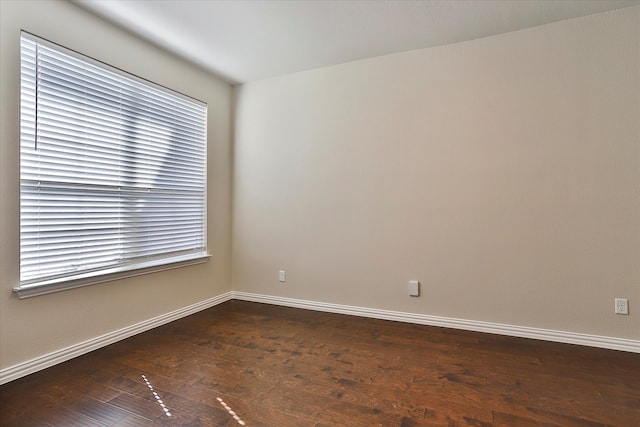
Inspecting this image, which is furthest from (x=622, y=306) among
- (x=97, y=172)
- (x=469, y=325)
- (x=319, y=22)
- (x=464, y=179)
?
(x=97, y=172)

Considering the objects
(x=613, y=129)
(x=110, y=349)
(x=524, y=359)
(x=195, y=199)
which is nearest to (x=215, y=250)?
(x=195, y=199)

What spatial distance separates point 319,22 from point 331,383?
8.61 feet

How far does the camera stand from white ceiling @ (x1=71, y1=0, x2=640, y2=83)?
95.6 inches

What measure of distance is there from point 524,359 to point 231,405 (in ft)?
6.58

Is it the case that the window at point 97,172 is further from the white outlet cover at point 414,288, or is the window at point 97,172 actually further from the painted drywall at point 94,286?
the white outlet cover at point 414,288

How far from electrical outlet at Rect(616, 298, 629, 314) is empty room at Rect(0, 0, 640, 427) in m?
0.03

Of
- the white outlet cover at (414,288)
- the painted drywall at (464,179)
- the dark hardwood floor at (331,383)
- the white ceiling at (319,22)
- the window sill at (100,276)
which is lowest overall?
the dark hardwood floor at (331,383)

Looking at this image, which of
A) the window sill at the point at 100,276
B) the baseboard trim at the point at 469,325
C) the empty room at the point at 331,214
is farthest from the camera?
the baseboard trim at the point at 469,325

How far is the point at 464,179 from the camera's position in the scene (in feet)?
9.72

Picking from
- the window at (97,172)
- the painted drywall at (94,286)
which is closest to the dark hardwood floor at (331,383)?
the painted drywall at (94,286)

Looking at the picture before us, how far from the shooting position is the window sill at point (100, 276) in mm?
2164

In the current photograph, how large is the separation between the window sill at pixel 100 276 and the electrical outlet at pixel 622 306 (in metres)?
3.66

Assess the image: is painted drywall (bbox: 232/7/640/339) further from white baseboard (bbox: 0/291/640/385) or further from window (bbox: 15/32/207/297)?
window (bbox: 15/32/207/297)

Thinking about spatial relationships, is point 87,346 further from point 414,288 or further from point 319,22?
point 319,22
